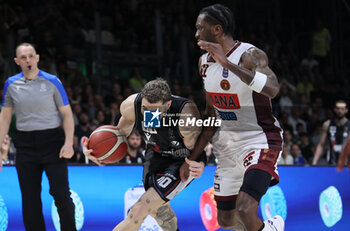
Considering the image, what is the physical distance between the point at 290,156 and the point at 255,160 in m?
4.29

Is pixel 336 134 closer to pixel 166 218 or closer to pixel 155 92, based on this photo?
pixel 166 218

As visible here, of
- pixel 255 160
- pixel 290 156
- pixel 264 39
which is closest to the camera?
pixel 255 160

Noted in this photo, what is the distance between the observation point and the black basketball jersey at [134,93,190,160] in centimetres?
438

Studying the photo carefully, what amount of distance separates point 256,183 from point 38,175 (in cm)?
216

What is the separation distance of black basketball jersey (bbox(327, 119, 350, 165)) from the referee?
4483mm

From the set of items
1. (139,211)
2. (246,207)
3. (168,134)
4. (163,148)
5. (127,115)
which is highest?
(127,115)

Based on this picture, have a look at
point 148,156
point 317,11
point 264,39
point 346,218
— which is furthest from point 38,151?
point 317,11

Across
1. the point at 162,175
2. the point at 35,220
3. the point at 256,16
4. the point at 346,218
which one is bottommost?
the point at 346,218

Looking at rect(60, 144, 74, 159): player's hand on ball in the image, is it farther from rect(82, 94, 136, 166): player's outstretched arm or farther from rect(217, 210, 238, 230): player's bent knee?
rect(217, 210, 238, 230): player's bent knee

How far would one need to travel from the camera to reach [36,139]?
5.01 meters

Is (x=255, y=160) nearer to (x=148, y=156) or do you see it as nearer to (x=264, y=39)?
(x=148, y=156)

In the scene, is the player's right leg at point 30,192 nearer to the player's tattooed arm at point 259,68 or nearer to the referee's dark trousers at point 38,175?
the referee's dark trousers at point 38,175

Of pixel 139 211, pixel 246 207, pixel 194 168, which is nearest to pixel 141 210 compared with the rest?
pixel 139 211

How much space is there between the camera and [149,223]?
19.0 ft
